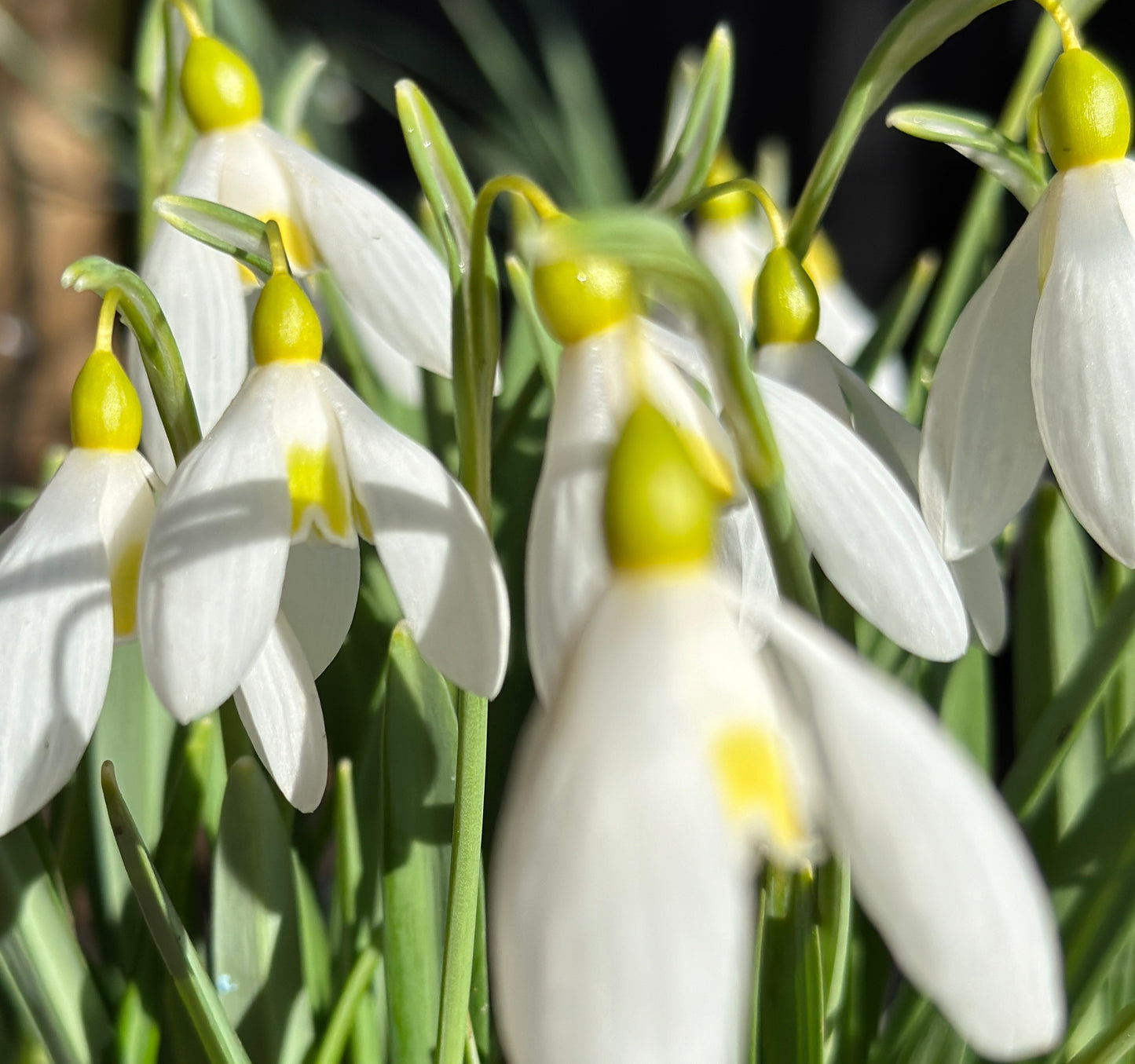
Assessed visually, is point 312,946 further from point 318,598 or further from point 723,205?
point 723,205

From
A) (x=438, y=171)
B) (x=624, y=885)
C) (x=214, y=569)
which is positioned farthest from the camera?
(x=438, y=171)

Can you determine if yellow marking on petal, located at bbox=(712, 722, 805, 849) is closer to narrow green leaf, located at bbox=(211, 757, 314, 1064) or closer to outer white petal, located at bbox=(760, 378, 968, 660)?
outer white petal, located at bbox=(760, 378, 968, 660)

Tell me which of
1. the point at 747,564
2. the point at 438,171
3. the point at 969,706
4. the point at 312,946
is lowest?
the point at 312,946

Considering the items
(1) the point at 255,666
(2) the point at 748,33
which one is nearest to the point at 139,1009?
(1) the point at 255,666

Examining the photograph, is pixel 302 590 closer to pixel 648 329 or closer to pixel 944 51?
pixel 648 329

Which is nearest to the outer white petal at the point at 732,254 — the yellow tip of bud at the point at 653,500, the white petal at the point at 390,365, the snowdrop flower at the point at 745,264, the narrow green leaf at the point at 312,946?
the snowdrop flower at the point at 745,264

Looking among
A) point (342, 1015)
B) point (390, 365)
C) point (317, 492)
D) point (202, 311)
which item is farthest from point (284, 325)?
point (390, 365)

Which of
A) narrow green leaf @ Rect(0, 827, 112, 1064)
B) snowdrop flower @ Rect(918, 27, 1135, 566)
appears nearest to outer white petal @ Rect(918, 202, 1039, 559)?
snowdrop flower @ Rect(918, 27, 1135, 566)
